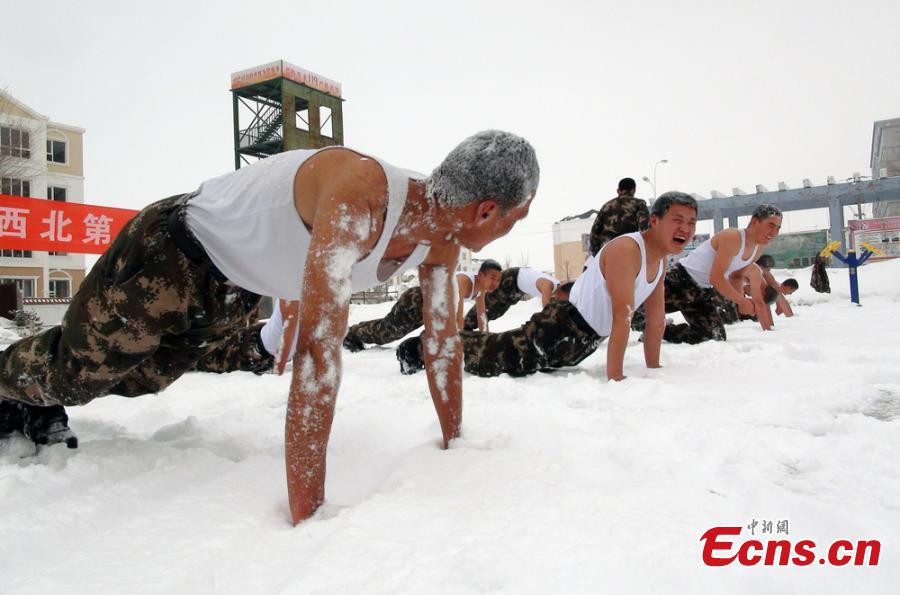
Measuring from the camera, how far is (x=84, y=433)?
2281mm

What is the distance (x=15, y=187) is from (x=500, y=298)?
22.0 metres

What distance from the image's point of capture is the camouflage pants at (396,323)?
506 cm

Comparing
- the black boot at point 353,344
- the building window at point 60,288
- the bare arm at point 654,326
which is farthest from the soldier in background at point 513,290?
the building window at point 60,288

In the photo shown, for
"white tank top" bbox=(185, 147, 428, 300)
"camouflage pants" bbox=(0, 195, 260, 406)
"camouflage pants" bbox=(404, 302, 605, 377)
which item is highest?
"white tank top" bbox=(185, 147, 428, 300)

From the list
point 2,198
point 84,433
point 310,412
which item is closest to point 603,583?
point 310,412

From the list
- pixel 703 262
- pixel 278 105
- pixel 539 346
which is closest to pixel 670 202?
pixel 539 346

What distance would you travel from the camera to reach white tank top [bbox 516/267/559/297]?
20.5 ft

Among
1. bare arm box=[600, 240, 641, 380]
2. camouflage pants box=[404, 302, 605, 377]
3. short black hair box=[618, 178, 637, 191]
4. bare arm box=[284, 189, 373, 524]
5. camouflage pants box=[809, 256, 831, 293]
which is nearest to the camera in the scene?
bare arm box=[284, 189, 373, 524]

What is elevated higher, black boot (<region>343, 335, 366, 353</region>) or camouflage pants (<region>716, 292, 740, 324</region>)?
camouflage pants (<region>716, 292, 740, 324</region>)

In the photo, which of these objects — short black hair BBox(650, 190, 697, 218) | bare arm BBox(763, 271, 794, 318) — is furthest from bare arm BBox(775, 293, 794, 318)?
short black hair BBox(650, 190, 697, 218)

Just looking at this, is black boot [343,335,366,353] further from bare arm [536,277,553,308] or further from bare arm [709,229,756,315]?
bare arm [709,229,756,315]

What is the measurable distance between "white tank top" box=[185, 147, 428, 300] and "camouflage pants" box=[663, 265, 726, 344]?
390 centimetres

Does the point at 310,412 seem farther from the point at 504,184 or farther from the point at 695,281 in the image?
the point at 695,281

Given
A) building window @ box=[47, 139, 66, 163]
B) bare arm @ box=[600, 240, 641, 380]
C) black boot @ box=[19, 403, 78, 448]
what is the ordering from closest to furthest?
black boot @ box=[19, 403, 78, 448]
bare arm @ box=[600, 240, 641, 380]
building window @ box=[47, 139, 66, 163]
